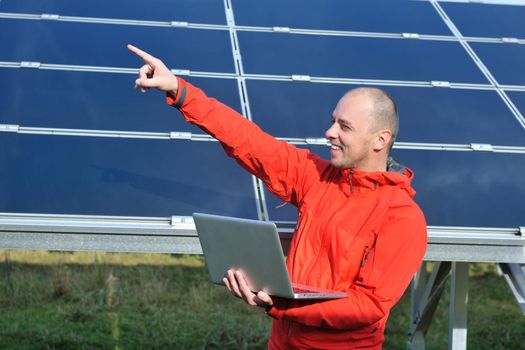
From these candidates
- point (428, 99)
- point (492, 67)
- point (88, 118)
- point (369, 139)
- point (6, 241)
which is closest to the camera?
point (369, 139)

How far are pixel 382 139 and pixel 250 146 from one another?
0.64 metres

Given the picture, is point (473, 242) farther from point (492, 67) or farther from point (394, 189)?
point (492, 67)

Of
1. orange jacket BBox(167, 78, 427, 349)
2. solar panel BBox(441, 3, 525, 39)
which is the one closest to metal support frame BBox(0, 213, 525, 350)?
orange jacket BBox(167, 78, 427, 349)

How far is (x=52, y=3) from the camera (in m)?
8.50

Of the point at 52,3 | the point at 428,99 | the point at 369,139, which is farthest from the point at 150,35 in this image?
the point at 369,139

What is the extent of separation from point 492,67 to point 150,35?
2.45m

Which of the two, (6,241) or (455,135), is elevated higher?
(455,135)

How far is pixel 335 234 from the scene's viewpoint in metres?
4.94

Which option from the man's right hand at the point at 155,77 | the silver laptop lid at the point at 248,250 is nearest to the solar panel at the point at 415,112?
the man's right hand at the point at 155,77

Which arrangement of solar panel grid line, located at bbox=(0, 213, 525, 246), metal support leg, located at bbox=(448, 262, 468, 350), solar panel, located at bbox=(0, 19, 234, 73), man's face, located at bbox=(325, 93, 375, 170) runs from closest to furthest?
1. man's face, located at bbox=(325, 93, 375, 170)
2. solar panel grid line, located at bbox=(0, 213, 525, 246)
3. metal support leg, located at bbox=(448, 262, 468, 350)
4. solar panel, located at bbox=(0, 19, 234, 73)

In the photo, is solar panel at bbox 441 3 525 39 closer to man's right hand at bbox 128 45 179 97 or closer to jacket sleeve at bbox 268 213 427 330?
man's right hand at bbox 128 45 179 97

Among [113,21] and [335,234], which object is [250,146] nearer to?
[335,234]

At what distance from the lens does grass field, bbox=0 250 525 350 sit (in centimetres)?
1002

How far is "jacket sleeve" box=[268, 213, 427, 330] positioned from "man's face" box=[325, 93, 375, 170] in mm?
376
